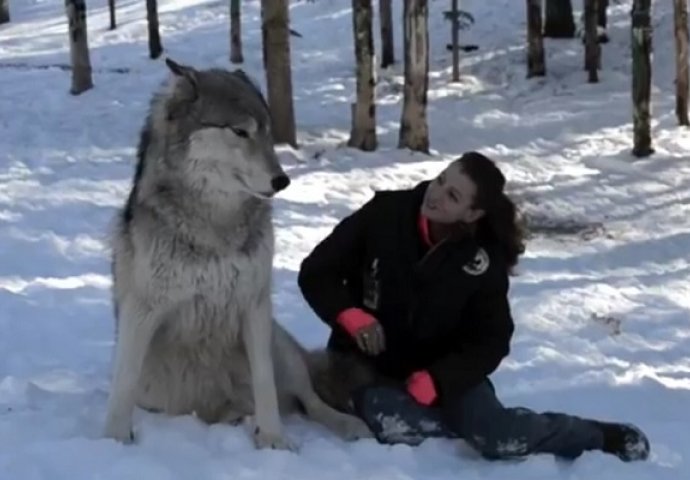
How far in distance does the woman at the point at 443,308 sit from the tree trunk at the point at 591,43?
1661 centimetres

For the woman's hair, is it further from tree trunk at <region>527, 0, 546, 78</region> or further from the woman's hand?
tree trunk at <region>527, 0, 546, 78</region>

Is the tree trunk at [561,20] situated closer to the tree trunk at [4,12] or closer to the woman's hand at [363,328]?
the tree trunk at [4,12]

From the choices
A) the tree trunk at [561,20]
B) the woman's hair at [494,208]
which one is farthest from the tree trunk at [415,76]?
the woman's hair at [494,208]

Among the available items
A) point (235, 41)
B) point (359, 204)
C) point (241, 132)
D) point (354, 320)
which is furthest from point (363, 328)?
point (235, 41)

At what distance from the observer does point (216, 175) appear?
16.5 feet

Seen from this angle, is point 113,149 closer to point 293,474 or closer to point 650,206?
point 650,206

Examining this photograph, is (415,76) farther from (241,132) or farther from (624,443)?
(241,132)

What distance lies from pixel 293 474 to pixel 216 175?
131 centimetres

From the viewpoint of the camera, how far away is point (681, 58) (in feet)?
61.4

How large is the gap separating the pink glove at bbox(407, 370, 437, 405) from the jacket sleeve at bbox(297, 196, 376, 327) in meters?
0.46

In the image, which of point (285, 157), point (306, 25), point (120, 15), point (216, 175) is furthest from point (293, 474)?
point (120, 15)

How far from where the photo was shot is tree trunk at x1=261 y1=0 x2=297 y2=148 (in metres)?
15.4

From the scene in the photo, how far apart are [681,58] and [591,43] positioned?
354 centimetres

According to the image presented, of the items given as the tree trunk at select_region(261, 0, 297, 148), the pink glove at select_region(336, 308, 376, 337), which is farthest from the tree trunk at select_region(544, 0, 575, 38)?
the pink glove at select_region(336, 308, 376, 337)
